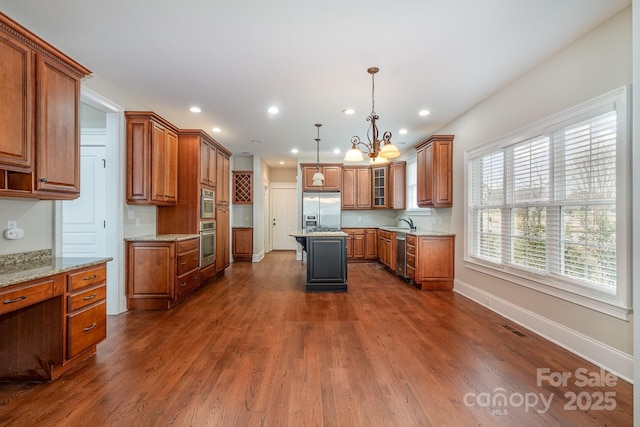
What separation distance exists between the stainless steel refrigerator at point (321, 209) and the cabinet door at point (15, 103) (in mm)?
5560

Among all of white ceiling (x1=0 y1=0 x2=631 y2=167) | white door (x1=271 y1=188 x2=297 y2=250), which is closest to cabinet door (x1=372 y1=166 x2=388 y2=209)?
white door (x1=271 y1=188 x2=297 y2=250)

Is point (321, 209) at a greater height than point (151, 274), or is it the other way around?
point (321, 209)

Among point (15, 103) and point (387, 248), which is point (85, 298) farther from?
point (387, 248)

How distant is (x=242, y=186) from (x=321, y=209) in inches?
88.2

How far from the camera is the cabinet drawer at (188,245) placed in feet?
12.8

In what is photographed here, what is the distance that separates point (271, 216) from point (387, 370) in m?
7.35

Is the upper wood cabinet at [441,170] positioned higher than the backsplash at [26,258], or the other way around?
the upper wood cabinet at [441,170]

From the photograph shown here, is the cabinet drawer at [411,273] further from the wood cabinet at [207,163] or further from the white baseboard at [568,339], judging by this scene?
the wood cabinet at [207,163]

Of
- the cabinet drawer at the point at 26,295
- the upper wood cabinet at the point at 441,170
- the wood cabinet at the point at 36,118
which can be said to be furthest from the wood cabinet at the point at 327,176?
the cabinet drawer at the point at 26,295

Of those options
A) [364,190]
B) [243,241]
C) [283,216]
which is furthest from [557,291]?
[283,216]

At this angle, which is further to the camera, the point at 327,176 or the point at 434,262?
the point at 327,176

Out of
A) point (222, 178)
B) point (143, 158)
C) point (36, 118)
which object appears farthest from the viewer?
point (222, 178)

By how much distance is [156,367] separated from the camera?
7.54 feet

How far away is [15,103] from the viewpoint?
194 cm
